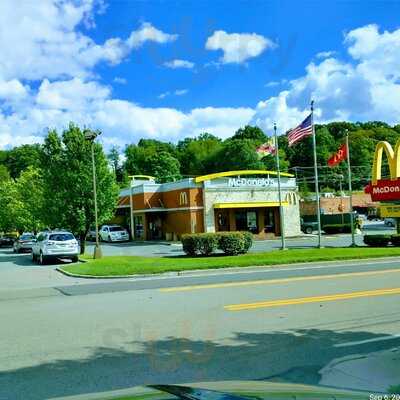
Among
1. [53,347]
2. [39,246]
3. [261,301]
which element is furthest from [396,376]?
[39,246]

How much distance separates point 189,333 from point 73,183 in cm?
2367

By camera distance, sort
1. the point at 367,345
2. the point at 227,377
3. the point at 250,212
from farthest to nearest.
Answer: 1. the point at 250,212
2. the point at 367,345
3. the point at 227,377

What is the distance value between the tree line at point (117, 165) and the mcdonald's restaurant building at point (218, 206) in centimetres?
644

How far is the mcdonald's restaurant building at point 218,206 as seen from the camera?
44.9 metres

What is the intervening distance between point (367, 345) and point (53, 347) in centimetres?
449

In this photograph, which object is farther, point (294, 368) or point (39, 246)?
point (39, 246)

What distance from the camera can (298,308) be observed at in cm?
1076

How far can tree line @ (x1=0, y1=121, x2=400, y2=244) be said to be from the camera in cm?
3133

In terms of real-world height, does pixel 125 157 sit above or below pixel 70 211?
above

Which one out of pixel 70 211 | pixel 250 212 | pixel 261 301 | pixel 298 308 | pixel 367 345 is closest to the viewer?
pixel 367 345

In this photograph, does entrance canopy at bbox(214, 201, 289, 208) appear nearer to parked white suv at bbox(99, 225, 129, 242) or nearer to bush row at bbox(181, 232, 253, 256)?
parked white suv at bbox(99, 225, 129, 242)

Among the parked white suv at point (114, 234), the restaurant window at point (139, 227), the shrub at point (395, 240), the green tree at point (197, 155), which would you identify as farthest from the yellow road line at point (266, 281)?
the green tree at point (197, 155)

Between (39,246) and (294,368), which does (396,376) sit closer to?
(294,368)

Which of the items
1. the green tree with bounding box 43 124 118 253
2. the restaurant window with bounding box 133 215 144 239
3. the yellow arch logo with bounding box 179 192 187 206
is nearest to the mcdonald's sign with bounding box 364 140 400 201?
the yellow arch logo with bounding box 179 192 187 206
